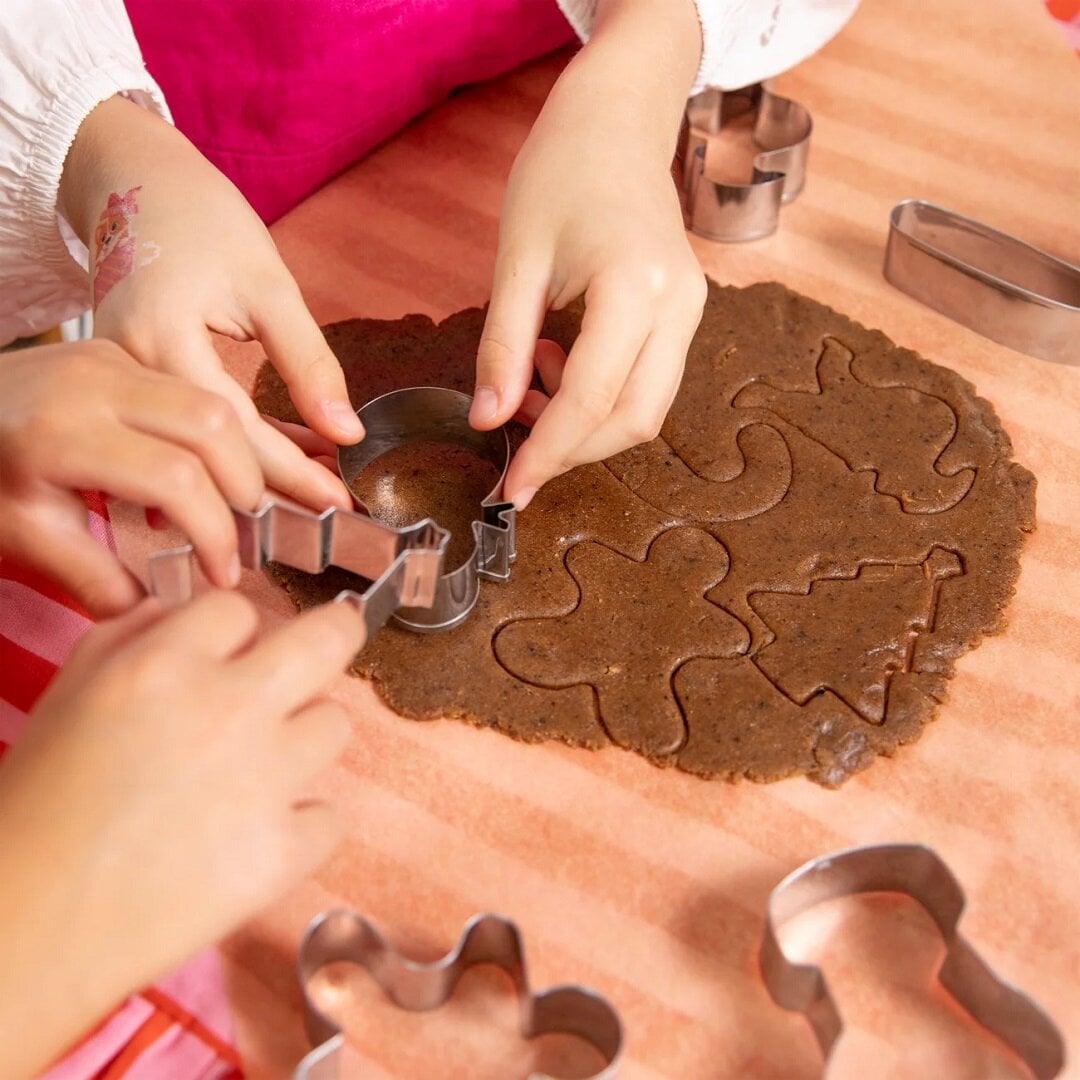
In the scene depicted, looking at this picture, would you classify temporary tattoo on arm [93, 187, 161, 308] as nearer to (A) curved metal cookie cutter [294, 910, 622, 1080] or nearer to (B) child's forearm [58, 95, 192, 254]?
(B) child's forearm [58, 95, 192, 254]

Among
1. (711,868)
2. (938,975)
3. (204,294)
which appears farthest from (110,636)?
(938,975)

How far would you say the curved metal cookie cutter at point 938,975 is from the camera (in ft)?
2.47

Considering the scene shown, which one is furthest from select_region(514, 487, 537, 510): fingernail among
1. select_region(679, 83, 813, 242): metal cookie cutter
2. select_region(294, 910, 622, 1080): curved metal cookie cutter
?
select_region(679, 83, 813, 242): metal cookie cutter

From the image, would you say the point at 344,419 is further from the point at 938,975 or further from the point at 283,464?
the point at 938,975

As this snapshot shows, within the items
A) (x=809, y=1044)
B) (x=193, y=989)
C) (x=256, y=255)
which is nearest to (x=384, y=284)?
(x=256, y=255)

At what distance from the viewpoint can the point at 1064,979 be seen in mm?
801

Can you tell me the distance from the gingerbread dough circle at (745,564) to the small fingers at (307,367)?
13 centimetres

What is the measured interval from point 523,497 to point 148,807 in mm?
403

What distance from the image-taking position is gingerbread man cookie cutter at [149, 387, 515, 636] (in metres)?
0.82

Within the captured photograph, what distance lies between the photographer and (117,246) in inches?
Answer: 37.7

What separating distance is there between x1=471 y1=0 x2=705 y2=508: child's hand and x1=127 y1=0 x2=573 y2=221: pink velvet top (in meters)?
0.29

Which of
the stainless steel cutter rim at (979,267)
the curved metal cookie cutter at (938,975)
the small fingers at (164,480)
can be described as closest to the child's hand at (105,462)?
the small fingers at (164,480)

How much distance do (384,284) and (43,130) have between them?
0.35m

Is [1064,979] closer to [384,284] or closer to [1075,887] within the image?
[1075,887]
